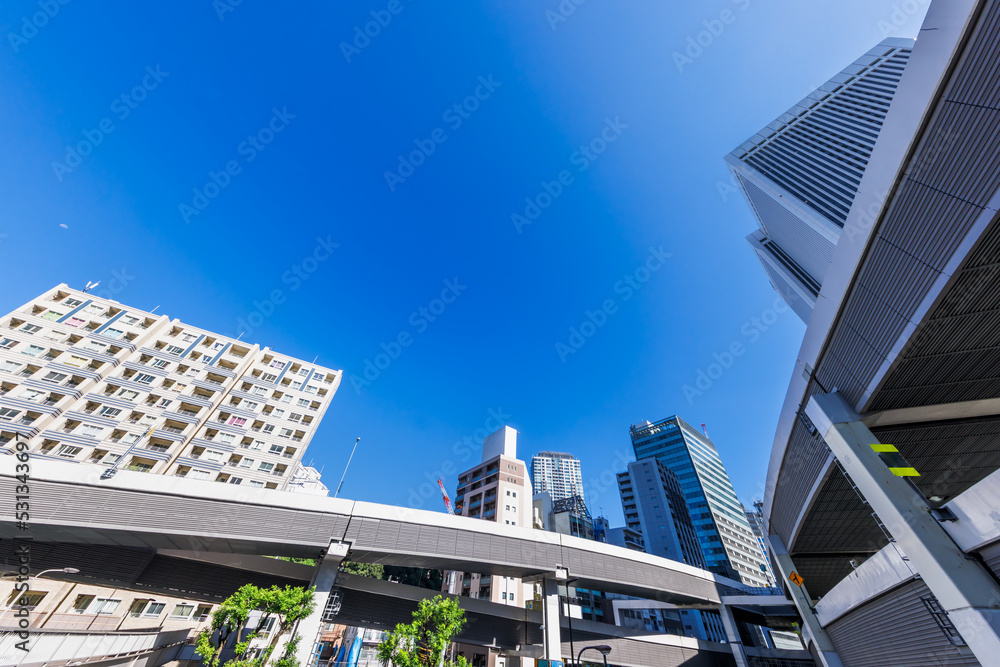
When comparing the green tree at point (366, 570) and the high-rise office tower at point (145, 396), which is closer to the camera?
the high-rise office tower at point (145, 396)

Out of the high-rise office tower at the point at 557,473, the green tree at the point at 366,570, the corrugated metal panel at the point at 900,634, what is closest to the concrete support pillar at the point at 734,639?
the corrugated metal panel at the point at 900,634

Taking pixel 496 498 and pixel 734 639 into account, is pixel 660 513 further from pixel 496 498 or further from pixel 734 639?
pixel 734 639

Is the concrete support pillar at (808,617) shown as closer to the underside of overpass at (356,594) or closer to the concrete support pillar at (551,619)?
the underside of overpass at (356,594)

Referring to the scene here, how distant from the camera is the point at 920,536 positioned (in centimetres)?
914

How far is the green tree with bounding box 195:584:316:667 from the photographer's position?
44.7 ft

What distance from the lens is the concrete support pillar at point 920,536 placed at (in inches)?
312

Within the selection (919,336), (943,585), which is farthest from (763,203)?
(943,585)

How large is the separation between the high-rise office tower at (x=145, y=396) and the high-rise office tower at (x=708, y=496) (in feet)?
236

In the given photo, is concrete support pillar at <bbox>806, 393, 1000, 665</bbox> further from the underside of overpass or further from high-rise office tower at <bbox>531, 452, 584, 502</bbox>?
high-rise office tower at <bbox>531, 452, 584, 502</bbox>

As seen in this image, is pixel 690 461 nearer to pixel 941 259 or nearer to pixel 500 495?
pixel 500 495

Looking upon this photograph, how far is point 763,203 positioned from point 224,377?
68249 millimetres

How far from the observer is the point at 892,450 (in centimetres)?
1066

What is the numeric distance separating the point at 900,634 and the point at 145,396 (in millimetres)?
53417

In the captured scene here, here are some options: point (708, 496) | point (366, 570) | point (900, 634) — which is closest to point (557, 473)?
point (708, 496)
